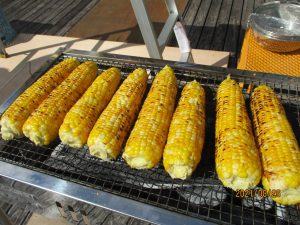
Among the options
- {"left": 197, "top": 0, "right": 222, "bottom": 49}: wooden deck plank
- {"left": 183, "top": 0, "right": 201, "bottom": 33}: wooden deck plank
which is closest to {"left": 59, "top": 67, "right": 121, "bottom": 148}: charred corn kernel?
{"left": 197, "top": 0, "right": 222, "bottom": 49}: wooden deck plank

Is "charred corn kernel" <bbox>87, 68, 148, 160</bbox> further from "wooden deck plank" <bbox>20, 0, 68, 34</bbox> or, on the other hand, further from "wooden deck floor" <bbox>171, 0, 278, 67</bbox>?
"wooden deck plank" <bbox>20, 0, 68, 34</bbox>

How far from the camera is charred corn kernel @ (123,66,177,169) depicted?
59.7 inches

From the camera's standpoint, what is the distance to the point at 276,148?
1440 millimetres

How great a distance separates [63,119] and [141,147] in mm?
687

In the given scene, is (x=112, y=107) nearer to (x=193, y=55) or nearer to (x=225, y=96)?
(x=225, y=96)

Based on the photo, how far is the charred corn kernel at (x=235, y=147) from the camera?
134 cm

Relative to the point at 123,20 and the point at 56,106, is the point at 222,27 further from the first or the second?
the point at 56,106

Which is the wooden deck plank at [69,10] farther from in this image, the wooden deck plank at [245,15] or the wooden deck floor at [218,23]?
the wooden deck plank at [245,15]

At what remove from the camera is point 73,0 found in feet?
19.8

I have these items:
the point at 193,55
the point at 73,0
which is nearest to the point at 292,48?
the point at 193,55

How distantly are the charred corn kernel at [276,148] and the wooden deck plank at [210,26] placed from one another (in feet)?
8.54

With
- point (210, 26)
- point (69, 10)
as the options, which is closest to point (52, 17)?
point (69, 10)

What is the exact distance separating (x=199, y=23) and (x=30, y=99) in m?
3.46

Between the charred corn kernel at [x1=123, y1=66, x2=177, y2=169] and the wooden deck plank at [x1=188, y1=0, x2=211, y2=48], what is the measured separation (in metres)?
2.51
